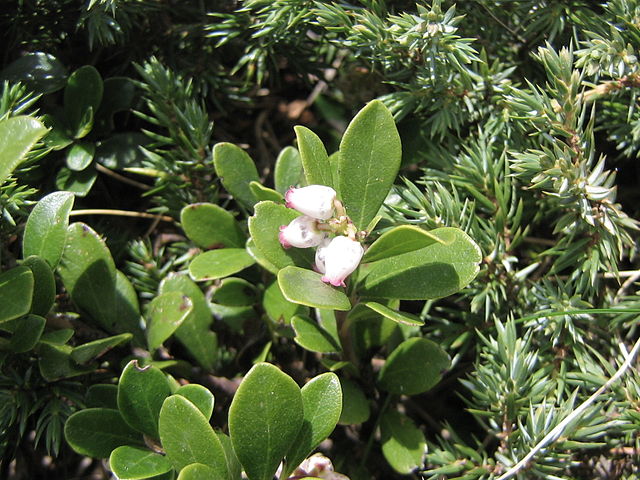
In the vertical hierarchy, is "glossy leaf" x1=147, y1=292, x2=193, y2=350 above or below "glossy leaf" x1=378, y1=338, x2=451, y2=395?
above

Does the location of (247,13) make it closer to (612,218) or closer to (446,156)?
(446,156)

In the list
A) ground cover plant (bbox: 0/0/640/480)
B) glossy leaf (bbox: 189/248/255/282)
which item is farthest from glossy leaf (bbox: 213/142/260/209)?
glossy leaf (bbox: 189/248/255/282)

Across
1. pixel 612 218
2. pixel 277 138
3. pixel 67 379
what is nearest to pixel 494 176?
pixel 612 218

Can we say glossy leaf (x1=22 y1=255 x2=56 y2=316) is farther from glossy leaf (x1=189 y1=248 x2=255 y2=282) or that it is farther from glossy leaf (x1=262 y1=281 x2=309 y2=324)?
glossy leaf (x1=262 y1=281 x2=309 y2=324)

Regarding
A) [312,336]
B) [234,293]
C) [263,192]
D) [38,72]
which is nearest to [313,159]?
[263,192]

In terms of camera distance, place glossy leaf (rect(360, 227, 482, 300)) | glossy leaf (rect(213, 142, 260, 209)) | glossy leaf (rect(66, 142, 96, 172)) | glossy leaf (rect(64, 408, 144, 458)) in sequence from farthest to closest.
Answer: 1. glossy leaf (rect(66, 142, 96, 172))
2. glossy leaf (rect(213, 142, 260, 209))
3. glossy leaf (rect(64, 408, 144, 458))
4. glossy leaf (rect(360, 227, 482, 300))

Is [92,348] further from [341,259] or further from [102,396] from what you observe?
[341,259]

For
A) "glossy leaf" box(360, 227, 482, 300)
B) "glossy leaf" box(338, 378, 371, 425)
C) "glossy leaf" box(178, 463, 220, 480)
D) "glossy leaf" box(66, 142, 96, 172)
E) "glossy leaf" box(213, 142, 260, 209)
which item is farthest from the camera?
"glossy leaf" box(66, 142, 96, 172)
